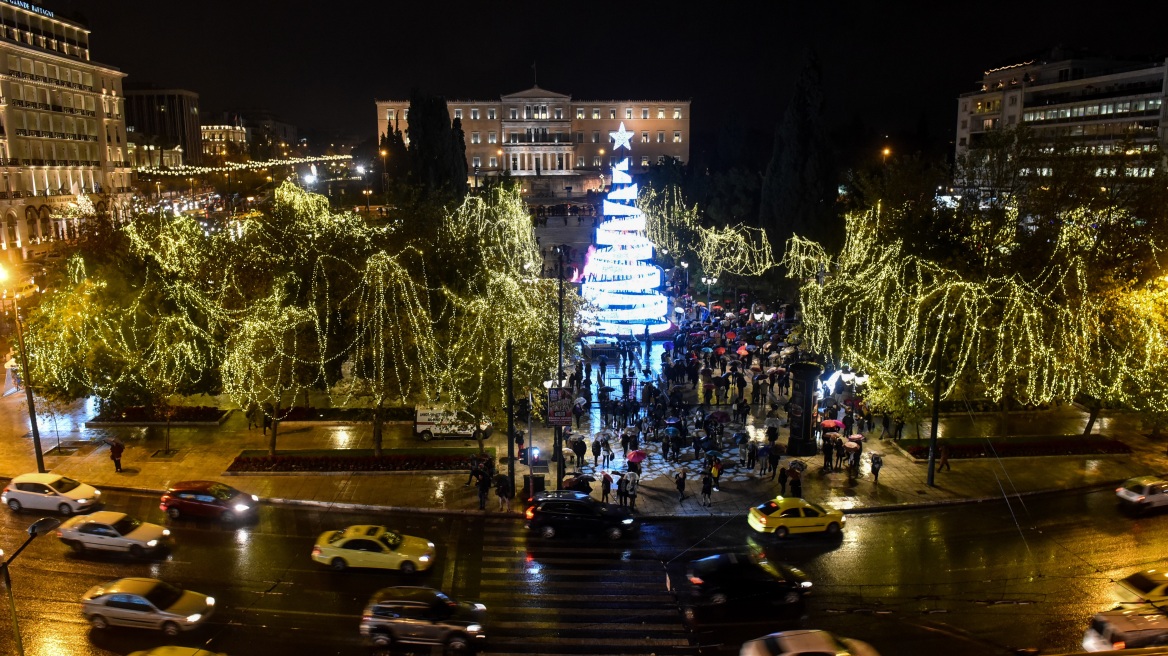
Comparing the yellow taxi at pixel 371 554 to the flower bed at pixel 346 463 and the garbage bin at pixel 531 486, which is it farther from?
the flower bed at pixel 346 463

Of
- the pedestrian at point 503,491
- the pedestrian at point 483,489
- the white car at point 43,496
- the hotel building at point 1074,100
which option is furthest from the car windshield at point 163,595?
the hotel building at point 1074,100

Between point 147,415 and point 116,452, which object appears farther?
point 147,415

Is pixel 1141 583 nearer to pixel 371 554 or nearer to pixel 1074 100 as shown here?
pixel 371 554

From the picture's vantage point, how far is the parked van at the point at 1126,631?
→ 12.9 m

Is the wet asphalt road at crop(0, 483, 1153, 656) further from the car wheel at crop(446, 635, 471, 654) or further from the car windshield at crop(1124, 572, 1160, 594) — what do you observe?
the car windshield at crop(1124, 572, 1160, 594)

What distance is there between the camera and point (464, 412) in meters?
23.0

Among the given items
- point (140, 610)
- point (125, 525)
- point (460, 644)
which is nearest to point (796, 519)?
point (460, 644)

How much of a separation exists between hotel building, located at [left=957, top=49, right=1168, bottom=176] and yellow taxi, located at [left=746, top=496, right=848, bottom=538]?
147 ft

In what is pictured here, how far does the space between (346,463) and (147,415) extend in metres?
9.04

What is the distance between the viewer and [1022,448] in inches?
947

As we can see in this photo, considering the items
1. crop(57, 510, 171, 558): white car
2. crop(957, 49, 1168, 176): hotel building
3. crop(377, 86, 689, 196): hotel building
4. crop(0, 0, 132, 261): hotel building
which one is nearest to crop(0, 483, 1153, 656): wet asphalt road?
crop(57, 510, 171, 558): white car

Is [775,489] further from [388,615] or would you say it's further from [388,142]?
[388,142]

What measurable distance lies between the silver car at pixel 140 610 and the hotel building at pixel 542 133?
322ft

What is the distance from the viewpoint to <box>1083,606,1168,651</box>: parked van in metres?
12.9
